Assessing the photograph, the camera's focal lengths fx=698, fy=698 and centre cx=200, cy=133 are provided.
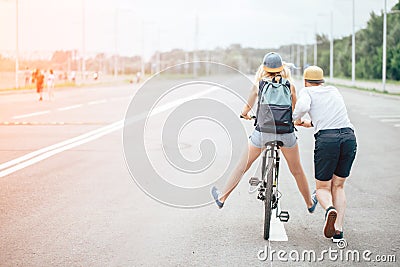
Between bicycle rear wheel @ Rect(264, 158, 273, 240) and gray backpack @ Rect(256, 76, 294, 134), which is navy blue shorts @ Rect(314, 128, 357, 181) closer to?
gray backpack @ Rect(256, 76, 294, 134)

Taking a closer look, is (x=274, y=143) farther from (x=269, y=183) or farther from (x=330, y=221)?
(x=330, y=221)

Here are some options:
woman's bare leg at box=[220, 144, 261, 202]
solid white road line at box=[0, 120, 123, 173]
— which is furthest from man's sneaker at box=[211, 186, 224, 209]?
solid white road line at box=[0, 120, 123, 173]

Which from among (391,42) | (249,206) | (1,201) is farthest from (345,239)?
(391,42)

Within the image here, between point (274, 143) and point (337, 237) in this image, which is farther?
point (274, 143)

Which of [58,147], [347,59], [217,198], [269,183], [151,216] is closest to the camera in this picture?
[269,183]

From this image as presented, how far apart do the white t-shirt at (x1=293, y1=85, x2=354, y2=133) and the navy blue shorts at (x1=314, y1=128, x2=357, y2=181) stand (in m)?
0.07

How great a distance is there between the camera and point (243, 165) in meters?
7.41

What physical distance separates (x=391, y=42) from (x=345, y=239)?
77.2 meters

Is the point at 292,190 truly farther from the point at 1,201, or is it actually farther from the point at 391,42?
the point at 391,42

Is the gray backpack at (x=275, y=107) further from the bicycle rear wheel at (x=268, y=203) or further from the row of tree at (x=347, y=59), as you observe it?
the row of tree at (x=347, y=59)

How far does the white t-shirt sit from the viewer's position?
685 cm

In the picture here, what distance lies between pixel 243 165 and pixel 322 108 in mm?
1090

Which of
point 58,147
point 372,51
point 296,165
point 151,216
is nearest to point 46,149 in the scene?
point 58,147

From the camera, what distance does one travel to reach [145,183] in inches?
393
